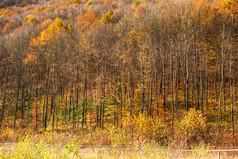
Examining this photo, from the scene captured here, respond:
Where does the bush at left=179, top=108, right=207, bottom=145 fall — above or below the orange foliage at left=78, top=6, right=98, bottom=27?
below


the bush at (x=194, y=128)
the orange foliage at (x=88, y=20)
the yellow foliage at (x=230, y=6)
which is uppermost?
the orange foliage at (x=88, y=20)

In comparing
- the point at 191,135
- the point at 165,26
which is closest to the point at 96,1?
the point at 165,26

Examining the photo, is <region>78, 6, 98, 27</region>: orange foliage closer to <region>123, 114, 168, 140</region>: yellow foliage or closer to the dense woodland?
the dense woodland

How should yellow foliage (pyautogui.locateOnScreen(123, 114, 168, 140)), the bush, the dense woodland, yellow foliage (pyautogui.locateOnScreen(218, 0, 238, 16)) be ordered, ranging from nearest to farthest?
yellow foliage (pyautogui.locateOnScreen(123, 114, 168, 140))
the bush
the dense woodland
yellow foliage (pyautogui.locateOnScreen(218, 0, 238, 16))

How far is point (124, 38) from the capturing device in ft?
86.8

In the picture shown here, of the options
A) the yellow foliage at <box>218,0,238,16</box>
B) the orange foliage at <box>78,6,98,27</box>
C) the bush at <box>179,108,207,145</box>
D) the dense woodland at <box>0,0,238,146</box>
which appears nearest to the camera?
the bush at <box>179,108,207,145</box>

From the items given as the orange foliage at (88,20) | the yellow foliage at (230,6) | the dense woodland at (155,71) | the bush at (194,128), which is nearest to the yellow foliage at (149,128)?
the dense woodland at (155,71)

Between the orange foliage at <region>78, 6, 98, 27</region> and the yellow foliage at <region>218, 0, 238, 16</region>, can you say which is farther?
the orange foliage at <region>78, 6, 98, 27</region>

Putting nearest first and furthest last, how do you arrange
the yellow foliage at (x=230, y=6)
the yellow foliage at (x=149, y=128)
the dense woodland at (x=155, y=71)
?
the yellow foliage at (x=149, y=128)
the dense woodland at (x=155, y=71)
the yellow foliage at (x=230, y=6)

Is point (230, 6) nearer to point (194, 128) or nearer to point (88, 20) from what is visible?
point (194, 128)

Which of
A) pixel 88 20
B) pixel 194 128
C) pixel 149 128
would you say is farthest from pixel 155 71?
pixel 88 20

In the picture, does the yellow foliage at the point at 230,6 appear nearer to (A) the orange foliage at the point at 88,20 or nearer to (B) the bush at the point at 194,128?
(B) the bush at the point at 194,128

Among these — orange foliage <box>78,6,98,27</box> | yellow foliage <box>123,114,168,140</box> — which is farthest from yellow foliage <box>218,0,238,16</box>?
orange foliage <box>78,6,98,27</box>

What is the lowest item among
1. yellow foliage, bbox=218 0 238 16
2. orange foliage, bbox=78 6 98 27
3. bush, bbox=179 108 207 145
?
bush, bbox=179 108 207 145
